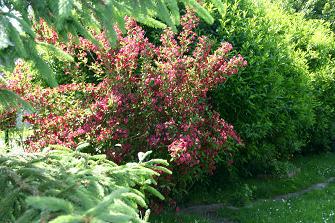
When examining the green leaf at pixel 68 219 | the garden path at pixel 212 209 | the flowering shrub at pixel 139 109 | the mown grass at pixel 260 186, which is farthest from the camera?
the mown grass at pixel 260 186

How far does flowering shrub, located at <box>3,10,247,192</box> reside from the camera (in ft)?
17.9

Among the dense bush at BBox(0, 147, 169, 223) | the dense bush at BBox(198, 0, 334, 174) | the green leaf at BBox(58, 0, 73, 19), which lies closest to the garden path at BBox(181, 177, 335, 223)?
the dense bush at BBox(198, 0, 334, 174)

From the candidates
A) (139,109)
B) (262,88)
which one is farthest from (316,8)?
(139,109)

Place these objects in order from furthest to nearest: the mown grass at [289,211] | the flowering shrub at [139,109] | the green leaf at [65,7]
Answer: the mown grass at [289,211] → the flowering shrub at [139,109] → the green leaf at [65,7]

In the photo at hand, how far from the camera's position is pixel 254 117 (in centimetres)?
732

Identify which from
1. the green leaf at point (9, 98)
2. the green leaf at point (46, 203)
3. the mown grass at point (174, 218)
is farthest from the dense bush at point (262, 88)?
the green leaf at point (46, 203)

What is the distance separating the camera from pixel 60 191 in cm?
199

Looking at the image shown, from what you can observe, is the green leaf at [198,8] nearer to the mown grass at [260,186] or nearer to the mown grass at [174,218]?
the mown grass at [174,218]

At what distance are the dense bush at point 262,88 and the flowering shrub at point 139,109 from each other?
45.8 inches

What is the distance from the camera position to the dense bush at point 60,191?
1489 mm

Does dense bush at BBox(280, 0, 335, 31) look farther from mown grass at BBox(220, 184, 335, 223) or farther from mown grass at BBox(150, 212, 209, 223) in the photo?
mown grass at BBox(150, 212, 209, 223)

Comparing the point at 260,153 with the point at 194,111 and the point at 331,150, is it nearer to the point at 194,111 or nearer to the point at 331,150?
the point at 194,111

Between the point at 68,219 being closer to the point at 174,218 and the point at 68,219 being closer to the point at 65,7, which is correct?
the point at 65,7

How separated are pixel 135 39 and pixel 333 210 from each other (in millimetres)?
4303
